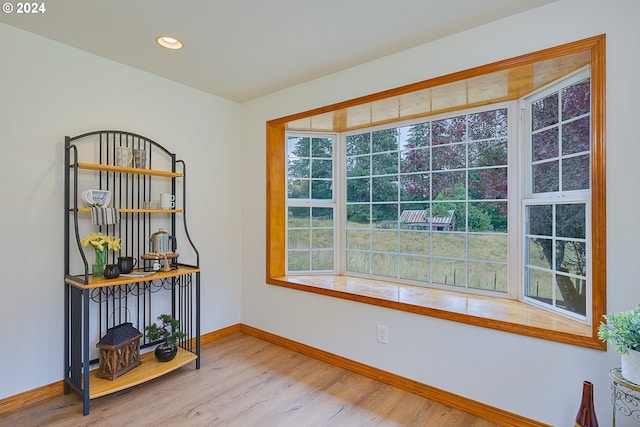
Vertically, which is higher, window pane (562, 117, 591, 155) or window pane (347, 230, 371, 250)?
window pane (562, 117, 591, 155)

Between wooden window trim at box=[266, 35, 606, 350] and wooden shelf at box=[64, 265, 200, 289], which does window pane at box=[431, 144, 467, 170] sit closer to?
wooden window trim at box=[266, 35, 606, 350]

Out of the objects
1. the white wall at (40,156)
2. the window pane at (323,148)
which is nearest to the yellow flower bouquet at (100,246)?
the white wall at (40,156)

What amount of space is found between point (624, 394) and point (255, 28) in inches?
104

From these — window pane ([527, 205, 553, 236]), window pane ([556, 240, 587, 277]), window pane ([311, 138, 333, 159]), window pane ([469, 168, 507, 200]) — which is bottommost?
window pane ([556, 240, 587, 277])

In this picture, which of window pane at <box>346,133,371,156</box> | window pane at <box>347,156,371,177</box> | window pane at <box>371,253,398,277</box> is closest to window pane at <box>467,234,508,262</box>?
window pane at <box>371,253,398,277</box>

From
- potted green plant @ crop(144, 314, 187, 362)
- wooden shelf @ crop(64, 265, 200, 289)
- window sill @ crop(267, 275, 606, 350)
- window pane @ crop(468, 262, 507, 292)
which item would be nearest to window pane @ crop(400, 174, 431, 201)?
window pane @ crop(468, 262, 507, 292)

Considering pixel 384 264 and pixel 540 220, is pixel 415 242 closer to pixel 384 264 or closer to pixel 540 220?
pixel 384 264

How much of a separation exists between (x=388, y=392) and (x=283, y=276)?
1.42 metres

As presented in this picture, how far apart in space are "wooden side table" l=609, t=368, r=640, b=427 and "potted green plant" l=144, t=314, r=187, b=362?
2.63 metres

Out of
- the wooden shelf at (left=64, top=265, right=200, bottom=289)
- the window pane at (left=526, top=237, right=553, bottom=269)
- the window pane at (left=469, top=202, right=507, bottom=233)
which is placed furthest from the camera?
the window pane at (left=469, top=202, right=507, bottom=233)

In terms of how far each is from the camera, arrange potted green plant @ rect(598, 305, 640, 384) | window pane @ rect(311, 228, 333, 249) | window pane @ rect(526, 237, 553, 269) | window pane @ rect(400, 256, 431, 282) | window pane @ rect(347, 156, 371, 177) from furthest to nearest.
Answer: window pane @ rect(311, 228, 333, 249) < window pane @ rect(347, 156, 371, 177) < window pane @ rect(400, 256, 431, 282) < window pane @ rect(526, 237, 553, 269) < potted green plant @ rect(598, 305, 640, 384)

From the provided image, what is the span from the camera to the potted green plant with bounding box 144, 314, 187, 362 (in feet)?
7.87

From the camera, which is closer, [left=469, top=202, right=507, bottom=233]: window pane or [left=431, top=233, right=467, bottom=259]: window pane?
[left=469, top=202, right=507, bottom=233]: window pane

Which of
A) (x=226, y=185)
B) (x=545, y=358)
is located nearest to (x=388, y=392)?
(x=545, y=358)
